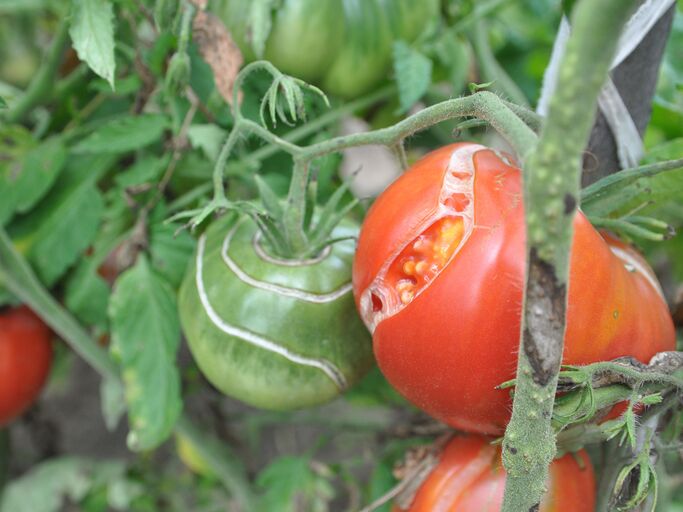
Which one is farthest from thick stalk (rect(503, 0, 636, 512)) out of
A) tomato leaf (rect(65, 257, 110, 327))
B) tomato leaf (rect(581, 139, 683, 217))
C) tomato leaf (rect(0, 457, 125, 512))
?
tomato leaf (rect(0, 457, 125, 512))

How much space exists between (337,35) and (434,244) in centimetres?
34

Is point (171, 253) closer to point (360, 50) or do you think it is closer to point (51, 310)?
point (51, 310)

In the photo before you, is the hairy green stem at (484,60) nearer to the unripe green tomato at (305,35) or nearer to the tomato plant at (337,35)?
the tomato plant at (337,35)

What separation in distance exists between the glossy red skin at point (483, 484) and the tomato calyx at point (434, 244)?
134mm

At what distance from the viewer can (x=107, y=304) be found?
748 millimetres

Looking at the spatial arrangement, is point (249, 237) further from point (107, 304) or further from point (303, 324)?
point (107, 304)

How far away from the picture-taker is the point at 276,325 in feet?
1.71

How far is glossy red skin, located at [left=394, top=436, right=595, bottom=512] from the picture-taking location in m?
0.49

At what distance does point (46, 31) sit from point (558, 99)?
1.02 metres

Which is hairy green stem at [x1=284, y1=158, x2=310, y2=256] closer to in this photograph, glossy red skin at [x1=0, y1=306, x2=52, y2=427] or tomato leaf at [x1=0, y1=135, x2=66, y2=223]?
tomato leaf at [x1=0, y1=135, x2=66, y2=223]

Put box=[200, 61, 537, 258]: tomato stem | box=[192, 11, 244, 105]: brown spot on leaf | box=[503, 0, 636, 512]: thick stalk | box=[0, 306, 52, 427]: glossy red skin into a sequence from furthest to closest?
box=[0, 306, 52, 427]: glossy red skin
box=[192, 11, 244, 105]: brown spot on leaf
box=[200, 61, 537, 258]: tomato stem
box=[503, 0, 636, 512]: thick stalk

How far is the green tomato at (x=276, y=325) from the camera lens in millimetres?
522

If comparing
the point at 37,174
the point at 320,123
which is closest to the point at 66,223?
the point at 37,174

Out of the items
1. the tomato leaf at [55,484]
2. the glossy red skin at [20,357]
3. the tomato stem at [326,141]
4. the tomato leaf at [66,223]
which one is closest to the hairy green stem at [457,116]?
the tomato stem at [326,141]
